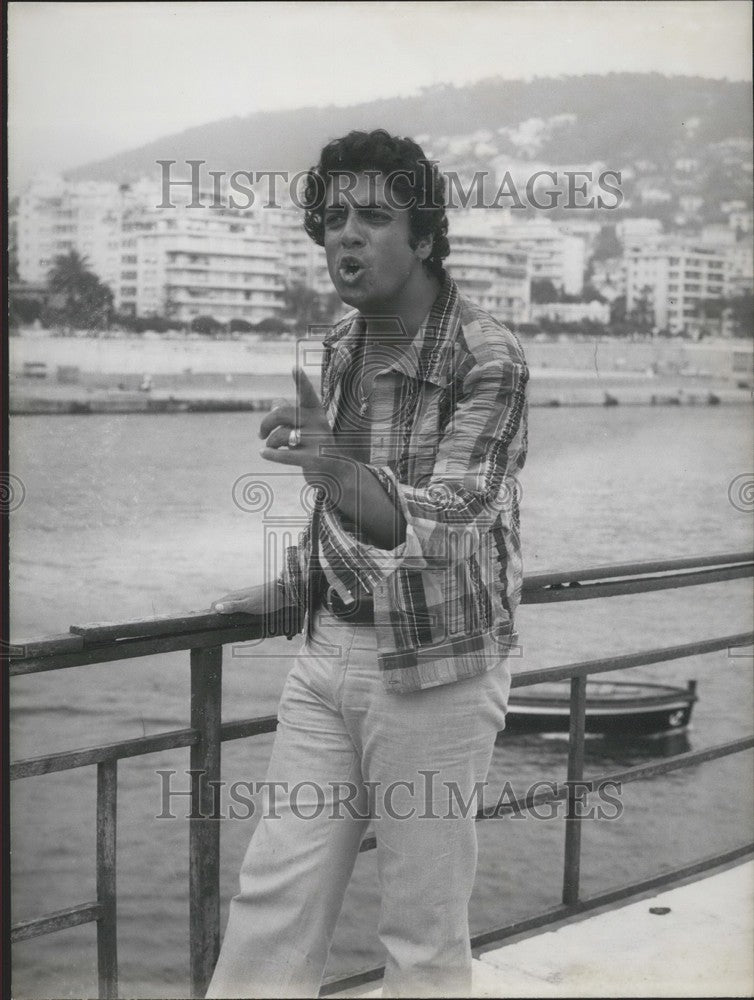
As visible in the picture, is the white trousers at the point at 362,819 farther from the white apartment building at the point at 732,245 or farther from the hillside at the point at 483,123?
the white apartment building at the point at 732,245

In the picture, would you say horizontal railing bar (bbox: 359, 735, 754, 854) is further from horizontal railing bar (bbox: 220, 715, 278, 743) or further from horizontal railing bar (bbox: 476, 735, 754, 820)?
horizontal railing bar (bbox: 220, 715, 278, 743)

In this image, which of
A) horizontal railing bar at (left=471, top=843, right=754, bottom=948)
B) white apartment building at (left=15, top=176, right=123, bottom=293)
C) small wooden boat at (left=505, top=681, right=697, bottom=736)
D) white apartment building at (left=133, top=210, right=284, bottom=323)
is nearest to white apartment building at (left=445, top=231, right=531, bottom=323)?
white apartment building at (left=133, top=210, right=284, bottom=323)

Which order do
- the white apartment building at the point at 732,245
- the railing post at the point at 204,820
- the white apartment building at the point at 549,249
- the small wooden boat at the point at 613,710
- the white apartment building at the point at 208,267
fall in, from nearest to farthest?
the railing post at the point at 204,820 < the white apartment building at the point at 208,267 < the white apartment building at the point at 549,249 < the white apartment building at the point at 732,245 < the small wooden boat at the point at 613,710

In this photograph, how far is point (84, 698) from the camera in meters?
39.8

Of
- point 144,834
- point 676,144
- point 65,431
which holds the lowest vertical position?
point 144,834

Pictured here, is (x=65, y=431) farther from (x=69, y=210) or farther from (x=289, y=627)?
(x=289, y=627)

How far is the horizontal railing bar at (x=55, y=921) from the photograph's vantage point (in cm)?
173

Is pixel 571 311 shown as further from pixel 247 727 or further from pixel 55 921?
pixel 55 921

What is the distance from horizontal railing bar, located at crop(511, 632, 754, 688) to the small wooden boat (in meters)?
24.5

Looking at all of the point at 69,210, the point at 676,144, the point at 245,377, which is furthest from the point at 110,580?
the point at 69,210

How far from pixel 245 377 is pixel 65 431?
1482 centimetres

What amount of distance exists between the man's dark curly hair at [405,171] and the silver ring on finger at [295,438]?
0.45m

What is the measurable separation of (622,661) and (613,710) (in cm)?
2732

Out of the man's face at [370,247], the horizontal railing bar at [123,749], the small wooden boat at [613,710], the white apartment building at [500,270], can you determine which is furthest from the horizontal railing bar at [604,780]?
the small wooden boat at [613,710]
